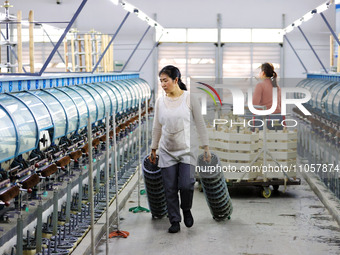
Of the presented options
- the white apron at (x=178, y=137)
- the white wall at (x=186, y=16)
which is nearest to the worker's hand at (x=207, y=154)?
the white apron at (x=178, y=137)

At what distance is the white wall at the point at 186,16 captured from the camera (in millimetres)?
23375

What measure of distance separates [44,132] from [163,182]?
58.4 inches

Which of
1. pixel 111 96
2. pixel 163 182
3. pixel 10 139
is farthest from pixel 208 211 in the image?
pixel 111 96

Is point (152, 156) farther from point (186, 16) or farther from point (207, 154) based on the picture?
point (186, 16)

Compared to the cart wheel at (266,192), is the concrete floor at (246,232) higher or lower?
lower

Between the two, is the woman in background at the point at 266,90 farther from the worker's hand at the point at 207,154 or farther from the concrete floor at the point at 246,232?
the worker's hand at the point at 207,154

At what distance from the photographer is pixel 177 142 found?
253 inches

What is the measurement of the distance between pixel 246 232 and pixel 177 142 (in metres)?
1.34

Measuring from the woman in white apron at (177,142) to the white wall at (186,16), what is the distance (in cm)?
1722

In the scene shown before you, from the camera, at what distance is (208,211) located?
304 inches

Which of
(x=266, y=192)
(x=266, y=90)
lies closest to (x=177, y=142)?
(x=266, y=192)

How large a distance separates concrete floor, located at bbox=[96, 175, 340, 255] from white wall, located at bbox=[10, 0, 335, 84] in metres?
15.9

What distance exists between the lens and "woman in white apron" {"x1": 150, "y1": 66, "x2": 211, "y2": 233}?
643cm

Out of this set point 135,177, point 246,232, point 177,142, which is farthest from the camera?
point 135,177
